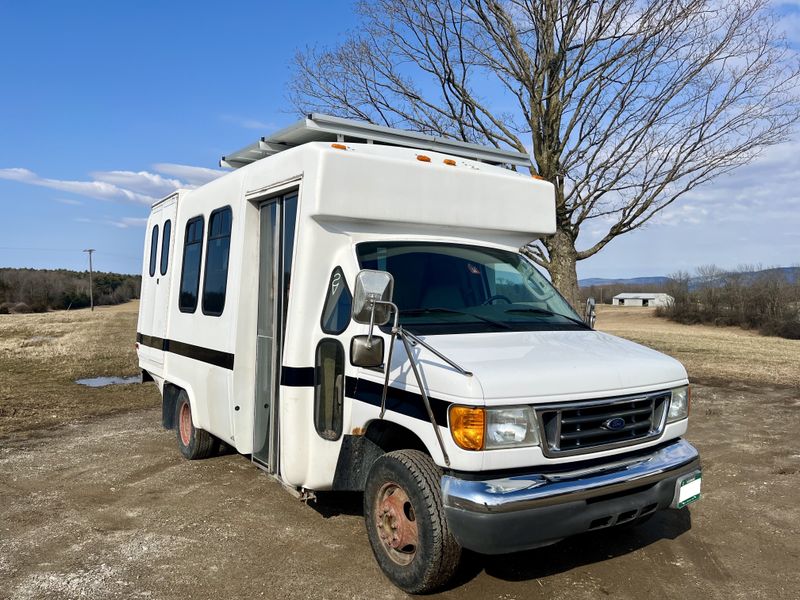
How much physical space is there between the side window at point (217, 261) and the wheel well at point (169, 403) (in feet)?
5.04

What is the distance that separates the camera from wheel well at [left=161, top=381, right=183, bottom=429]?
7430mm

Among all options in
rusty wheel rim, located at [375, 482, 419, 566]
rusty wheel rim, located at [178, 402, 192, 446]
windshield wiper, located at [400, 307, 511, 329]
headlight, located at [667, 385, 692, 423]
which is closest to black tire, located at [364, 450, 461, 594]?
rusty wheel rim, located at [375, 482, 419, 566]

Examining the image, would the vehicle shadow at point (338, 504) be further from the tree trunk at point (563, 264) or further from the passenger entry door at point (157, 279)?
the tree trunk at point (563, 264)

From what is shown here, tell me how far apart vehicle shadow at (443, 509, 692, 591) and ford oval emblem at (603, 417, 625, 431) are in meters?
1.15

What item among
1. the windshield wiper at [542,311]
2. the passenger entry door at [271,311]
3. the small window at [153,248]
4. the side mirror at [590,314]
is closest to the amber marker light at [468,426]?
the windshield wiper at [542,311]

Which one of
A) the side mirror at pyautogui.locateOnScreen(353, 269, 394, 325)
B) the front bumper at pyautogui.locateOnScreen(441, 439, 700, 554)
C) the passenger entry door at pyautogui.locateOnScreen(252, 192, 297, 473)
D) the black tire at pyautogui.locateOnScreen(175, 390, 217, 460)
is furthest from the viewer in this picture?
the black tire at pyautogui.locateOnScreen(175, 390, 217, 460)

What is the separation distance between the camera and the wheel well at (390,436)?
169 inches

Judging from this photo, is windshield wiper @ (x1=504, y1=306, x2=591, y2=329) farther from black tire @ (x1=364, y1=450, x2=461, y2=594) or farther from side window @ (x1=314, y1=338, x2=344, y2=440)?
black tire @ (x1=364, y1=450, x2=461, y2=594)

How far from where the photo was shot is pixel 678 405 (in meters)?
4.40

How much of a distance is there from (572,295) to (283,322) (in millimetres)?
7959

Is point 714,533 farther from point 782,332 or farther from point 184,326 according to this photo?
point 782,332

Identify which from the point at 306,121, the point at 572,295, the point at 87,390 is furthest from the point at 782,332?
the point at 306,121

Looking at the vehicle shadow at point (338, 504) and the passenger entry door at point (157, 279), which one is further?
the passenger entry door at point (157, 279)

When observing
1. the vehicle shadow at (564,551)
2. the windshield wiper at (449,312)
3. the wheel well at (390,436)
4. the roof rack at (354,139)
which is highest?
the roof rack at (354,139)
